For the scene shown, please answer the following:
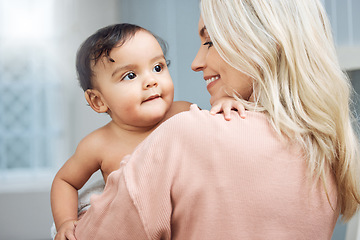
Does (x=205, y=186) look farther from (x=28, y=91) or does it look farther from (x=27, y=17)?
(x=28, y=91)

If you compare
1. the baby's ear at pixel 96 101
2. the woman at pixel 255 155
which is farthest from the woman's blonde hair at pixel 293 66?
the baby's ear at pixel 96 101

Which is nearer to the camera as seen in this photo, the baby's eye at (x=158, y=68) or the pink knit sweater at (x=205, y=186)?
the pink knit sweater at (x=205, y=186)

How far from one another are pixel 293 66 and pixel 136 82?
0.51m

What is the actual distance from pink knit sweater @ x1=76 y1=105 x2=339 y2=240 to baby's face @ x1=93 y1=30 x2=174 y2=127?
44 cm

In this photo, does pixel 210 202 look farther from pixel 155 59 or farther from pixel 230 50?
pixel 155 59

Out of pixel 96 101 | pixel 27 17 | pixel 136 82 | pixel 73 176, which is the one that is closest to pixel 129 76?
pixel 136 82

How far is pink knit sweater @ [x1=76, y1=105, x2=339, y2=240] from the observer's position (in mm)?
704

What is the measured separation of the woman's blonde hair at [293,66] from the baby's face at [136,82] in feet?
1.17

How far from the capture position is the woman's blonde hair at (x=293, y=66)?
82 cm

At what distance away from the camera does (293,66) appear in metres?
0.83

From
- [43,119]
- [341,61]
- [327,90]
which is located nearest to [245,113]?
[327,90]

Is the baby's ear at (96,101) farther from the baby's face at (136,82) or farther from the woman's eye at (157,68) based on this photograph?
the woman's eye at (157,68)

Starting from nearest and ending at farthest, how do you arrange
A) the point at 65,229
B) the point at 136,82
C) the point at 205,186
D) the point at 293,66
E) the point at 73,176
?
the point at 205,186, the point at 293,66, the point at 65,229, the point at 136,82, the point at 73,176

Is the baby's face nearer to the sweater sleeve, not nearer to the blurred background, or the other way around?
the sweater sleeve
